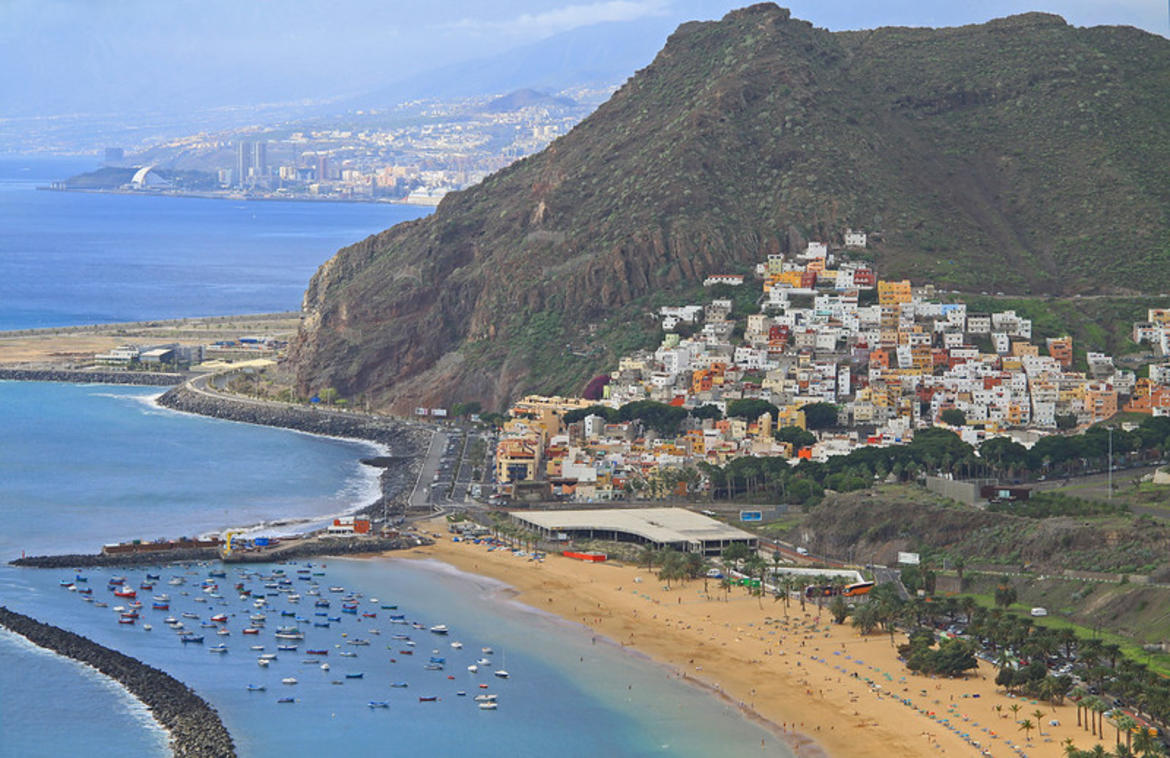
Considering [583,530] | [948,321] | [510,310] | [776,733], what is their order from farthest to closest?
[510,310], [948,321], [583,530], [776,733]

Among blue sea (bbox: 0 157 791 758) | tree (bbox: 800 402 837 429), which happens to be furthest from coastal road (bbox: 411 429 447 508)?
tree (bbox: 800 402 837 429)

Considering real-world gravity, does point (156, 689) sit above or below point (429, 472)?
below

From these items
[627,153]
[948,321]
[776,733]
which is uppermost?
[627,153]

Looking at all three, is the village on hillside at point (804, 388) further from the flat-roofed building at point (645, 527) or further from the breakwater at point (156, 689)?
the breakwater at point (156, 689)

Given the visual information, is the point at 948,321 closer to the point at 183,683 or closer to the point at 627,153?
the point at 627,153

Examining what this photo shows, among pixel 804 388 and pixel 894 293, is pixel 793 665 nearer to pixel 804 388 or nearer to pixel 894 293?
pixel 804 388

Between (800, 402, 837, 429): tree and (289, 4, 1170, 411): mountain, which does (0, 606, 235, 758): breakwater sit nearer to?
(800, 402, 837, 429): tree

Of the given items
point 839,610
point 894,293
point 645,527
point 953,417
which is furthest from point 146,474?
point 894,293

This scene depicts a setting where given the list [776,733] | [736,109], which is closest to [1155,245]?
[736,109]
